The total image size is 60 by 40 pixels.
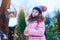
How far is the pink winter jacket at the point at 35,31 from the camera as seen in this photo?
0.86m

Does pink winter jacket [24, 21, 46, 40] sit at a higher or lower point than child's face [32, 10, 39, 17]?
lower

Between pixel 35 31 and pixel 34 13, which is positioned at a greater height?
pixel 34 13

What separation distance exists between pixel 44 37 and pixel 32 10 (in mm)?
190

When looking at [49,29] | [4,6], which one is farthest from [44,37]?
[4,6]

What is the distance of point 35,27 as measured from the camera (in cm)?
87

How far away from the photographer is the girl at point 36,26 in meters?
0.86

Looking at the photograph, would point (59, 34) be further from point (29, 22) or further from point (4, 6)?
point (4, 6)

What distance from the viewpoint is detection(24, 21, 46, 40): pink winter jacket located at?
2.83ft

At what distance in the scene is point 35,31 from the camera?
86 cm

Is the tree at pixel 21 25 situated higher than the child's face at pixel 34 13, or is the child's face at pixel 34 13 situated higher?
the child's face at pixel 34 13

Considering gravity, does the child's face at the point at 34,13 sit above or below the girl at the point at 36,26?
above

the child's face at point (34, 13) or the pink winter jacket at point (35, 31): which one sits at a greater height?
the child's face at point (34, 13)

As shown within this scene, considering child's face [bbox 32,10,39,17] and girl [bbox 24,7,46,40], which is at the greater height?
child's face [bbox 32,10,39,17]

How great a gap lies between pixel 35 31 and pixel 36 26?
0.11 ft
